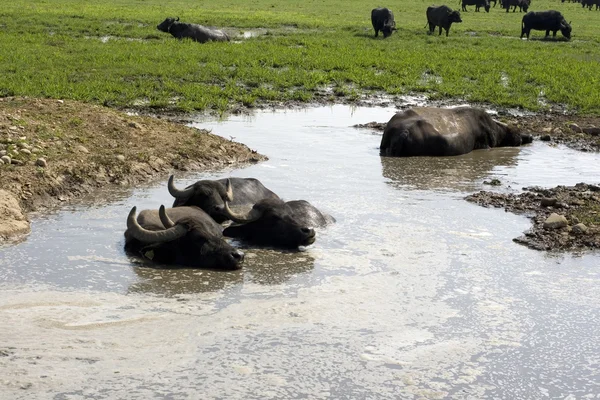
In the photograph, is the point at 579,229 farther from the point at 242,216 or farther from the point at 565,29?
the point at 565,29

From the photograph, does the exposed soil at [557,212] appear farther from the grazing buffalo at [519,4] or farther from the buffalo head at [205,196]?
the grazing buffalo at [519,4]

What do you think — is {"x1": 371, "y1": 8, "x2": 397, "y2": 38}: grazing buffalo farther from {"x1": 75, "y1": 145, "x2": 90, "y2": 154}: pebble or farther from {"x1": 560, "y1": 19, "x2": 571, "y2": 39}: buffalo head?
{"x1": 75, "y1": 145, "x2": 90, "y2": 154}: pebble

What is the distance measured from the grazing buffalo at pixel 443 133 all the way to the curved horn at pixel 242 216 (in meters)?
4.64

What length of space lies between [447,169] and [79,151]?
463cm

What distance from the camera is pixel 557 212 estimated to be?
9.42 m

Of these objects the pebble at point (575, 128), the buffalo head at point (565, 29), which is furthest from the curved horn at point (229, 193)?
the buffalo head at point (565, 29)

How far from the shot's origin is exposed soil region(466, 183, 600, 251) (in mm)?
8375

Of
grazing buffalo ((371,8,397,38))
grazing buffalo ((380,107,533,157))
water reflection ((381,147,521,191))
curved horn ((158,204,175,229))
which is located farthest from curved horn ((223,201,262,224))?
grazing buffalo ((371,8,397,38))

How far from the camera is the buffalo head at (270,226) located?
26.2ft

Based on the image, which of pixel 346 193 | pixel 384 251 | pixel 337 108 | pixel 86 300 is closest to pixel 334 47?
pixel 337 108

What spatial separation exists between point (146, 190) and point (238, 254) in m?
2.96

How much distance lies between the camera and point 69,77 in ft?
55.3

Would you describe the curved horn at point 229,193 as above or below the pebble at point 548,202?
above

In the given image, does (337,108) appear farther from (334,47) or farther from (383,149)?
(334,47)
